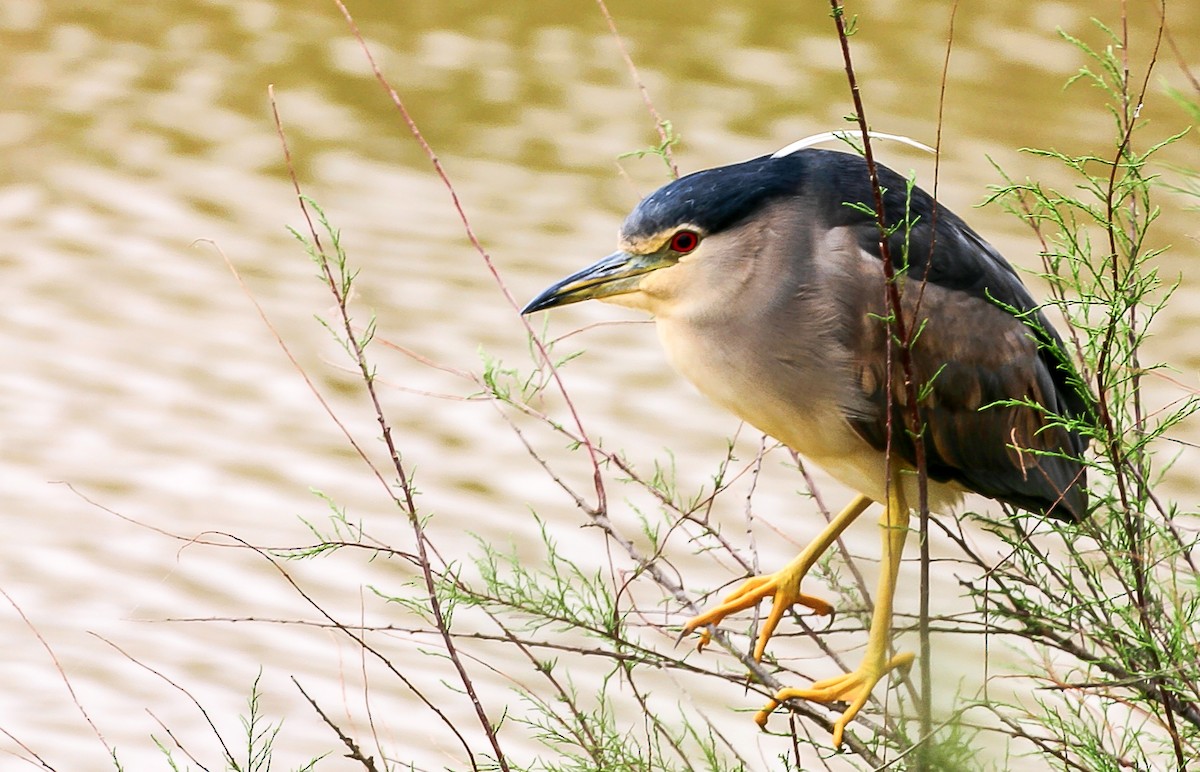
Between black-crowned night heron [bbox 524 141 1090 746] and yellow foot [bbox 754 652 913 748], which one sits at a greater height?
black-crowned night heron [bbox 524 141 1090 746]

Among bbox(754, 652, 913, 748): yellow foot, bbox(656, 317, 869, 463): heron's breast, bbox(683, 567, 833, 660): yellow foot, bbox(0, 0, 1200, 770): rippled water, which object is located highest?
bbox(0, 0, 1200, 770): rippled water

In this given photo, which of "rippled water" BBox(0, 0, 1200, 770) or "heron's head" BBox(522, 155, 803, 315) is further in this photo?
"rippled water" BBox(0, 0, 1200, 770)

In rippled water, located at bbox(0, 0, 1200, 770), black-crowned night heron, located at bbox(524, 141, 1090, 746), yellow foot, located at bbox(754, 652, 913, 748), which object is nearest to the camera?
yellow foot, located at bbox(754, 652, 913, 748)

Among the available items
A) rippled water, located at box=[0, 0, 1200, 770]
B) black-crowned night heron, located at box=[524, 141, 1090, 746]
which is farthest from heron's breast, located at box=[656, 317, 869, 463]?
rippled water, located at box=[0, 0, 1200, 770]

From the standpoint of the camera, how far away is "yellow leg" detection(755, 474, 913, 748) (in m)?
2.06

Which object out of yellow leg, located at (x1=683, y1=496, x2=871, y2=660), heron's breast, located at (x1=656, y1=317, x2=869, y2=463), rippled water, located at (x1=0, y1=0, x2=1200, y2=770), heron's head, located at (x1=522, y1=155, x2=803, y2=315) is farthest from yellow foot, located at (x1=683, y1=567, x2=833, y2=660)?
rippled water, located at (x1=0, y1=0, x2=1200, y2=770)

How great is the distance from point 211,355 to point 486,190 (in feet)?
4.57

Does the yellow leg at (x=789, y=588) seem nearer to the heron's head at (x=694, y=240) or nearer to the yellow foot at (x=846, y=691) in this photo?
the yellow foot at (x=846, y=691)

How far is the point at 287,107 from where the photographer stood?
6.80 meters

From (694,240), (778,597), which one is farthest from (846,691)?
(694,240)

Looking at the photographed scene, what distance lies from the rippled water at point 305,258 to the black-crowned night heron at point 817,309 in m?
0.78

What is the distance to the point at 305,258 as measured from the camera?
19.1ft

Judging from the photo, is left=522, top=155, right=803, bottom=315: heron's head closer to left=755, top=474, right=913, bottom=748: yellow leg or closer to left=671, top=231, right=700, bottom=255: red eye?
left=671, top=231, right=700, bottom=255: red eye

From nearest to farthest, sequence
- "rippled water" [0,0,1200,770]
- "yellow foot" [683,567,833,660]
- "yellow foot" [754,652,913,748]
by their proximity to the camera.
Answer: "yellow foot" [754,652,913,748], "yellow foot" [683,567,833,660], "rippled water" [0,0,1200,770]
